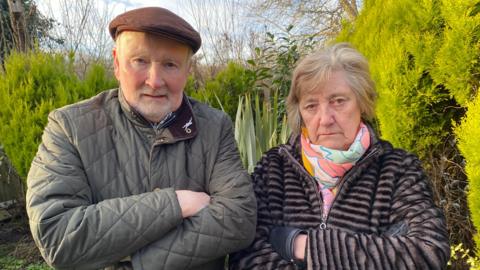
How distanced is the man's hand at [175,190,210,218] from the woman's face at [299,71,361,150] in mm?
587

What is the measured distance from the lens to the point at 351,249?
161 centimetres

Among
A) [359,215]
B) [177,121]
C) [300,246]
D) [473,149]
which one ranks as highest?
[177,121]

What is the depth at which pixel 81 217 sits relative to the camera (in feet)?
4.81

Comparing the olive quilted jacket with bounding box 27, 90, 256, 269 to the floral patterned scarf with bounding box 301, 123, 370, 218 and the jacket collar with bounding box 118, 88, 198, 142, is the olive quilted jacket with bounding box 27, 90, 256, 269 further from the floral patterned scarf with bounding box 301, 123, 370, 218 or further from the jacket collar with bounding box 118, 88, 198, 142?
the floral patterned scarf with bounding box 301, 123, 370, 218

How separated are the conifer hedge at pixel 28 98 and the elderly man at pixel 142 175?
2547mm

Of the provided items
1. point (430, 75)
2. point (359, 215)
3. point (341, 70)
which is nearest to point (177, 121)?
point (341, 70)

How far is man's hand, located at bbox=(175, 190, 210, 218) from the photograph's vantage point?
159cm

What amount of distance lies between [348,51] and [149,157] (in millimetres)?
982

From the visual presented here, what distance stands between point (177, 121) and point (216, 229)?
480 millimetres

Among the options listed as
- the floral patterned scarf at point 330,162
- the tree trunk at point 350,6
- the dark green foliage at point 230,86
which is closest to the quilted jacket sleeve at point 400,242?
the floral patterned scarf at point 330,162

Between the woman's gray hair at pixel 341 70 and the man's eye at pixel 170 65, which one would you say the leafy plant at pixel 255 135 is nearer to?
the woman's gray hair at pixel 341 70

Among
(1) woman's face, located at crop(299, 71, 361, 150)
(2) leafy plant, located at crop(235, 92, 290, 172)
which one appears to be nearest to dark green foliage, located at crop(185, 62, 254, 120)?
(2) leafy plant, located at crop(235, 92, 290, 172)

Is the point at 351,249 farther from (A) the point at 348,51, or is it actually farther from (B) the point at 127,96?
(B) the point at 127,96

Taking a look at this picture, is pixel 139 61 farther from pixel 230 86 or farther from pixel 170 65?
pixel 230 86
